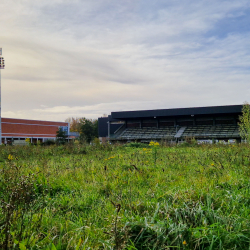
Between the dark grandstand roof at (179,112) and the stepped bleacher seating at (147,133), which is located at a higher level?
the dark grandstand roof at (179,112)

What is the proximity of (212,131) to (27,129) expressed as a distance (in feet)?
130

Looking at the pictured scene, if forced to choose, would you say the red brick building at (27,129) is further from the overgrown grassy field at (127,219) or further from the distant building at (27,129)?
the overgrown grassy field at (127,219)

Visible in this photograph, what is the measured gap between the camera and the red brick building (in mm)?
54875

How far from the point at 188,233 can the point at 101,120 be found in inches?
2186

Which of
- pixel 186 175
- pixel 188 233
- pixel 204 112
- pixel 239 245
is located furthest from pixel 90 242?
pixel 204 112

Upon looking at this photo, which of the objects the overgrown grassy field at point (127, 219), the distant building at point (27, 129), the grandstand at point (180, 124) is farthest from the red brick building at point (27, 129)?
the overgrown grassy field at point (127, 219)

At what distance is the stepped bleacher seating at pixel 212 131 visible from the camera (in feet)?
125

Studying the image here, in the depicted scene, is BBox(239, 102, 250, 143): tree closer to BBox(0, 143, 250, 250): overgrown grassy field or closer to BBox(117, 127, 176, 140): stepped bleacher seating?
BBox(0, 143, 250, 250): overgrown grassy field

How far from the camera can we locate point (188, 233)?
2.73m

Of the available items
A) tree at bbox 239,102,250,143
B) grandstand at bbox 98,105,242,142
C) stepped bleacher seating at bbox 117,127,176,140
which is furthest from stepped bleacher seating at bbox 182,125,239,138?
tree at bbox 239,102,250,143

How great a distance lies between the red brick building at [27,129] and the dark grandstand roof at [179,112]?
75.6 ft

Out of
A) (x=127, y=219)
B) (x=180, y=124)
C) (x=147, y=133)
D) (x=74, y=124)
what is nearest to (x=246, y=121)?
(x=127, y=219)

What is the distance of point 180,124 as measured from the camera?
44.7m

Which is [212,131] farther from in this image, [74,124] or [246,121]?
[74,124]
